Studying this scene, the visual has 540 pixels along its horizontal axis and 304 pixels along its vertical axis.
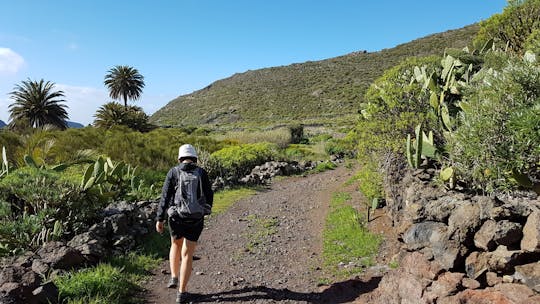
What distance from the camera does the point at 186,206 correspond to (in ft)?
14.5

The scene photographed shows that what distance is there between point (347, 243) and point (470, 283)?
118 inches

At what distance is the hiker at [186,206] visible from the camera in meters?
4.44

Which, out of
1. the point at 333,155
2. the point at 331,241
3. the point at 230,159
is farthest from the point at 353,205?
the point at 333,155

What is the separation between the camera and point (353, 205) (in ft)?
28.6

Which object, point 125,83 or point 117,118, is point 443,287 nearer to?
point 117,118

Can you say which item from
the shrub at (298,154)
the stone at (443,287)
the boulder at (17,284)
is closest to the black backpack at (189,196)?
the boulder at (17,284)

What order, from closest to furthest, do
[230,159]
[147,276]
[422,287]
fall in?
[422,287]
[147,276]
[230,159]

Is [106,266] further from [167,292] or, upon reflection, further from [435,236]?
[435,236]

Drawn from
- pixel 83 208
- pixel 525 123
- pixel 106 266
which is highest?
pixel 525 123

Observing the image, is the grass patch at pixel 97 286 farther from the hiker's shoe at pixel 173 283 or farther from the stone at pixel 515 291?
the stone at pixel 515 291

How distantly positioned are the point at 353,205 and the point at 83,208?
5629 millimetres

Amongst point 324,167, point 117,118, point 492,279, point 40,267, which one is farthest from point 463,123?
point 117,118

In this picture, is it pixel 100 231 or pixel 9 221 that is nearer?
pixel 9 221

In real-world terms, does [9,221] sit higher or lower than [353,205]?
higher
